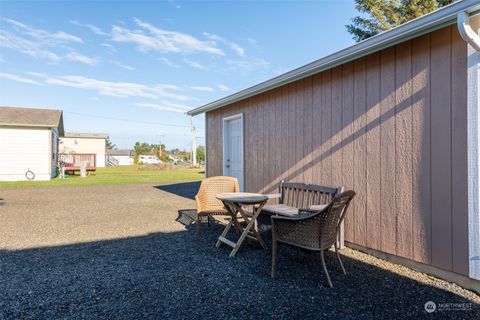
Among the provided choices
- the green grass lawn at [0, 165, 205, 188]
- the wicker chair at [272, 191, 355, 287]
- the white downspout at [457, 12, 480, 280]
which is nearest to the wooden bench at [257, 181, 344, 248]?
the wicker chair at [272, 191, 355, 287]

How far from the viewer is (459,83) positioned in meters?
2.66

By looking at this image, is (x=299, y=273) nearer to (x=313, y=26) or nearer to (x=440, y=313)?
(x=440, y=313)

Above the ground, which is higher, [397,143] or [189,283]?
[397,143]

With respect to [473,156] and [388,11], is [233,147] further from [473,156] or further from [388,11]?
[388,11]

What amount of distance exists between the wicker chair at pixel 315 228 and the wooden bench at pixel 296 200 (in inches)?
27.2

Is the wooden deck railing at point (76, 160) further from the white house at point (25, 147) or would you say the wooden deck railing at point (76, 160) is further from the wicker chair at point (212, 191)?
the wicker chair at point (212, 191)

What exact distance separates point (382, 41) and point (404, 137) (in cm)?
111

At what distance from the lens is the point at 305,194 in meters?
4.08

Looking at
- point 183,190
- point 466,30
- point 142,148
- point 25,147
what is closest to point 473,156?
point 466,30

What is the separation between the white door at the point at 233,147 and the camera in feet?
21.3

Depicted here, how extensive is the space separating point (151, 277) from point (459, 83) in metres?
3.64

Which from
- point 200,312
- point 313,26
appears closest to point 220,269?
point 200,312

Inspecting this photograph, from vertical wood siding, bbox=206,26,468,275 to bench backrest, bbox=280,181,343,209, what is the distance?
0.33m

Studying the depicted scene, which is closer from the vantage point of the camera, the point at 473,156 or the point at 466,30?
the point at 466,30
